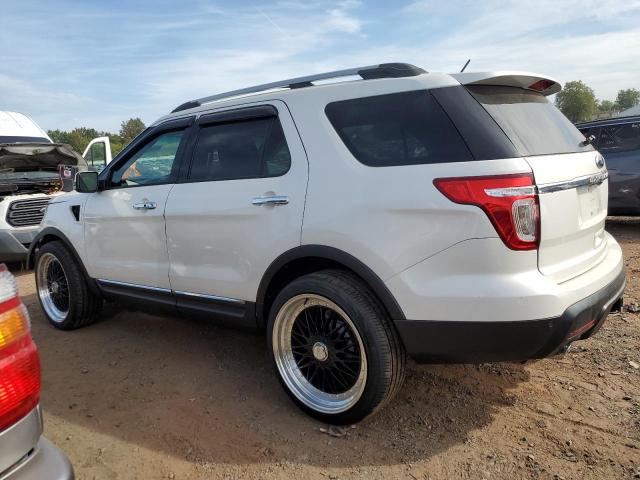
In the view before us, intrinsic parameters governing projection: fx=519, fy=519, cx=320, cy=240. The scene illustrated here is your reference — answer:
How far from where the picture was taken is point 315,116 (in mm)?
2986

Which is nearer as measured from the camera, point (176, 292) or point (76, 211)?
point (176, 292)

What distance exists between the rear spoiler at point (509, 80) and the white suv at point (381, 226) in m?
0.01

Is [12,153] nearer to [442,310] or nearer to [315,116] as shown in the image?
[315,116]

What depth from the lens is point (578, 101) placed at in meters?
81.8

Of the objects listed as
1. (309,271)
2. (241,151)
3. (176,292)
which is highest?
(241,151)

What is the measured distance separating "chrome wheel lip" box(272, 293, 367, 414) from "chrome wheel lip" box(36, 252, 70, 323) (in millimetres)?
2611

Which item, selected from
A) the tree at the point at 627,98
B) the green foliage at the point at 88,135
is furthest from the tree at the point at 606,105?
the green foliage at the point at 88,135

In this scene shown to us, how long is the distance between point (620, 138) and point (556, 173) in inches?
268

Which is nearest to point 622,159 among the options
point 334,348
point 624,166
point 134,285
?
point 624,166

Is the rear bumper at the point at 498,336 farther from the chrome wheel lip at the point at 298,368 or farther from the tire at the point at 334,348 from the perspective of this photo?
the chrome wheel lip at the point at 298,368

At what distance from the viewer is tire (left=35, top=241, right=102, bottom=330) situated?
180 inches

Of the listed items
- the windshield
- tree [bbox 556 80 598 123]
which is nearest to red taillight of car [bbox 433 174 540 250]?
the windshield

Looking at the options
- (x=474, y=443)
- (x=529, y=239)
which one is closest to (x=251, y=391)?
(x=474, y=443)

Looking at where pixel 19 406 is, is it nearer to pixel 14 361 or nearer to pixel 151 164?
pixel 14 361
